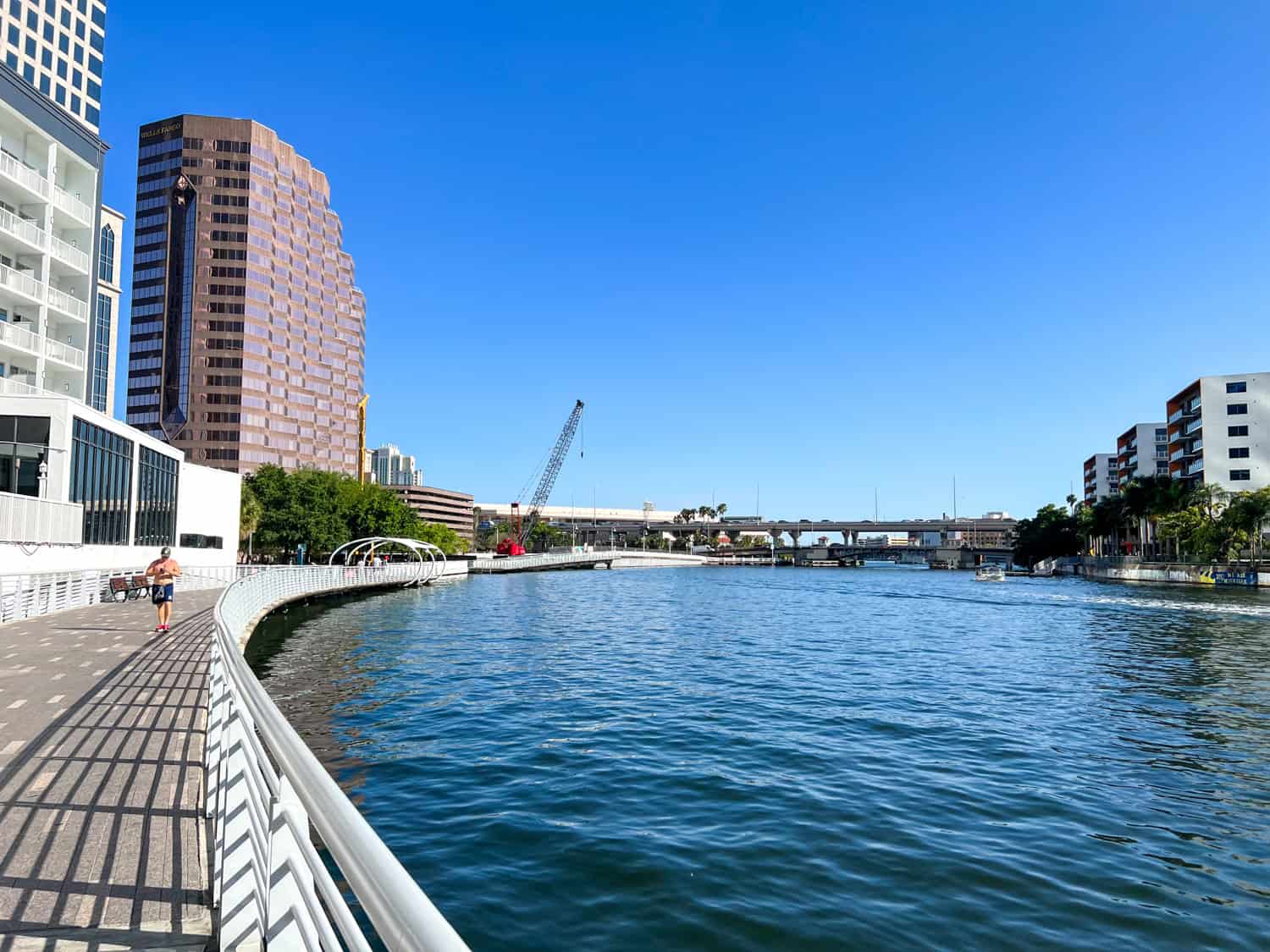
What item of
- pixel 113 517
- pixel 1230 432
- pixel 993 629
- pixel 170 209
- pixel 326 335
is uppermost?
pixel 170 209

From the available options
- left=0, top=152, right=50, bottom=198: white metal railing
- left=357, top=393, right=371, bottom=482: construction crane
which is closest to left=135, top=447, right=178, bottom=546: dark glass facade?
left=0, top=152, right=50, bottom=198: white metal railing

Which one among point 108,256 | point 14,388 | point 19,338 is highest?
point 108,256

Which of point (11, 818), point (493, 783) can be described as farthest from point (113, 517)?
point (11, 818)

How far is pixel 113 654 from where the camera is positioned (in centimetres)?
1694

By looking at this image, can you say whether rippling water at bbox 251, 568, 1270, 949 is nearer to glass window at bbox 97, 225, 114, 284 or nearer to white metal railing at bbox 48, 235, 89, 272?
white metal railing at bbox 48, 235, 89, 272

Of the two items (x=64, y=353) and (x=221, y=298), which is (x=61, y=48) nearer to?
(x=64, y=353)

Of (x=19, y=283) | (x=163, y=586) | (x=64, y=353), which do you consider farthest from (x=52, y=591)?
(x=64, y=353)

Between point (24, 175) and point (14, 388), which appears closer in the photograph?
point (14, 388)

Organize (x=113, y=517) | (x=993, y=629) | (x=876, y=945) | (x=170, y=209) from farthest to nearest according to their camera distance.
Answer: (x=170, y=209)
(x=993, y=629)
(x=113, y=517)
(x=876, y=945)

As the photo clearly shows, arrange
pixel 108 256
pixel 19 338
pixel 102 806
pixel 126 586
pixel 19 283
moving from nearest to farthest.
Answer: pixel 102 806
pixel 126 586
pixel 19 283
pixel 19 338
pixel 108 256

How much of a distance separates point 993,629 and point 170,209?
155 m

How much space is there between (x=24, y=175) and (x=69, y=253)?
5.32m

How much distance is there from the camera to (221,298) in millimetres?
142750

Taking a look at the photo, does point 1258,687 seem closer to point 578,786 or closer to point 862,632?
point 862,632
